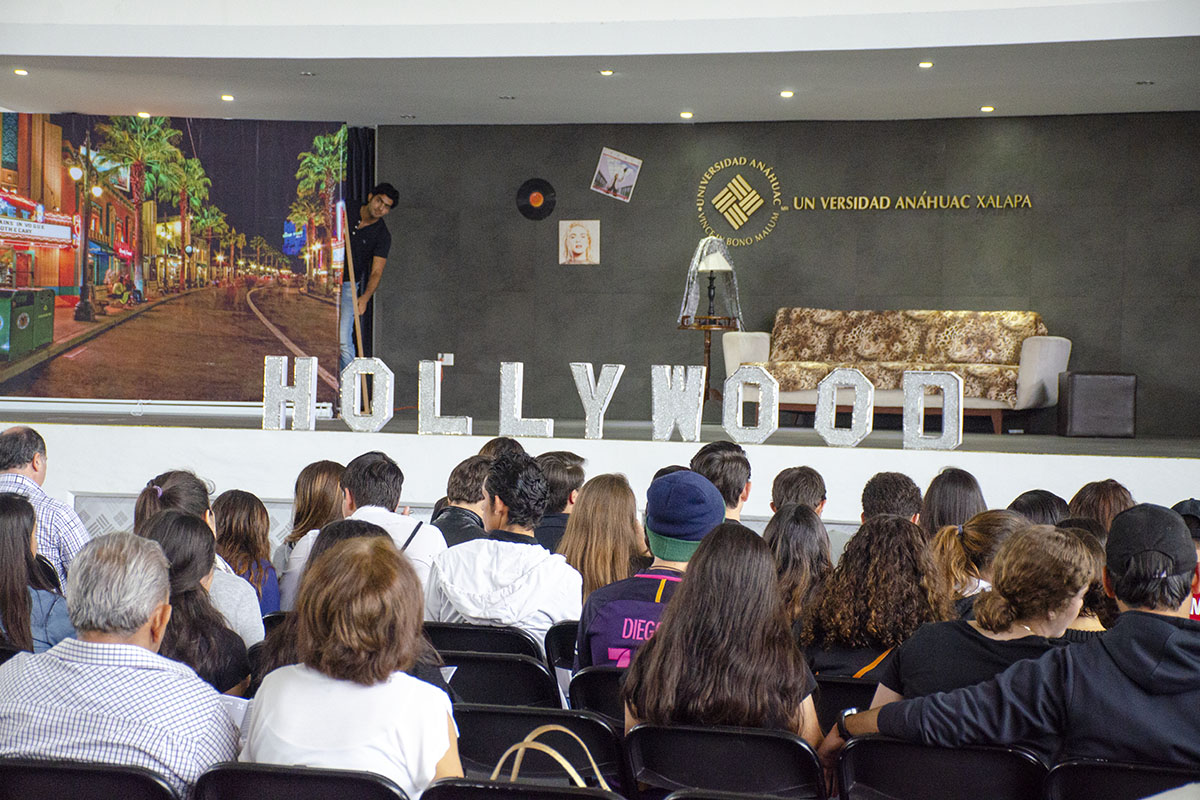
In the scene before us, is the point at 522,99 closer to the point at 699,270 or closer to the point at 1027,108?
the point at 699,270

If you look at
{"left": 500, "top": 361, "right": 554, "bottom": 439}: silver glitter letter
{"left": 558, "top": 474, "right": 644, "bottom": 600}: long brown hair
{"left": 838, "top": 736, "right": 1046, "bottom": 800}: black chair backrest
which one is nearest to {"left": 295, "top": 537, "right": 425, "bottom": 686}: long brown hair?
{"left": 838, "top": 736, "right": 1046, "bottom": 800}: black chair backrest

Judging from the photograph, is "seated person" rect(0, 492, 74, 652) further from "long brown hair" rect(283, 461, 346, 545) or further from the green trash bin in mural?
the green trash bin in mural

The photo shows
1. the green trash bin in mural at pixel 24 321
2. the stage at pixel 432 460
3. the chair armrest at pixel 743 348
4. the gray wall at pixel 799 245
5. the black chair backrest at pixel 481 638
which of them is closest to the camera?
the black chair backrest at pixel 481 638

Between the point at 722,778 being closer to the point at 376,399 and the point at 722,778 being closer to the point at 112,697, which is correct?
the point at 112,697

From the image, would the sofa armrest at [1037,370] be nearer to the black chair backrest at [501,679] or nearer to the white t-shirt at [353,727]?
the black chair backrest at [501,679]

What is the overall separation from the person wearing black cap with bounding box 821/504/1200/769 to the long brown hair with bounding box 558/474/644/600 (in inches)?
57.3

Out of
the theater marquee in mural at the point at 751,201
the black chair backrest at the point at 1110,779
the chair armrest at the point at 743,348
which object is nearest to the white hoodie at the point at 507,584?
the black chair backrest at the point at 1110,779

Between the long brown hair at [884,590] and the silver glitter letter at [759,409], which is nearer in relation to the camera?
the long brown hair at [884,590]

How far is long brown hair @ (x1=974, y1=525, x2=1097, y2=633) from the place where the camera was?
200cm

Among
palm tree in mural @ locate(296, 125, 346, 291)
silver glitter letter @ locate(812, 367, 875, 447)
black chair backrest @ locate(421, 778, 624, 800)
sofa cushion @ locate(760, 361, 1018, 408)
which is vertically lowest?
black chair backrest @ locate(421, 778, 624, 800)

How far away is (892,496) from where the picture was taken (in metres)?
3.78

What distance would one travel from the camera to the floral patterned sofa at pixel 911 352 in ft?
27.9

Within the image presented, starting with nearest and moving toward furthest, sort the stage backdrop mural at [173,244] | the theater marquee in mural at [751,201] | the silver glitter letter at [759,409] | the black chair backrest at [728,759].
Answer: the black chair backrest at [728,759], the silver glitter letter at [759,409], the stage backdrop mural at [173,244], the theater marquee in mural at [751,201]

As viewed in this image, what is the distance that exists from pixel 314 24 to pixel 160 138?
2323 mm
